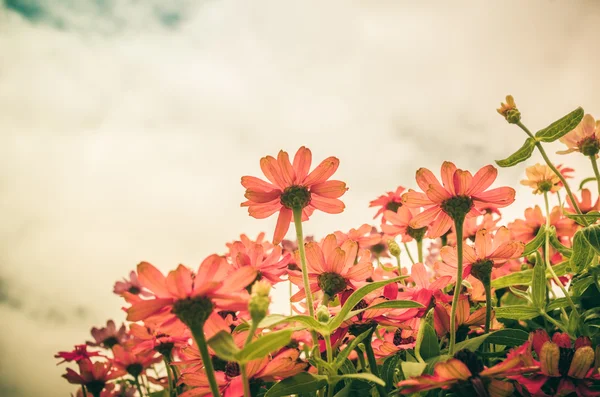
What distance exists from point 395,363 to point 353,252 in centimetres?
27

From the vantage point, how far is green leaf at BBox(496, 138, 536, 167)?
1.26 meters

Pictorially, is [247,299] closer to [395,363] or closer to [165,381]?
[395,363]

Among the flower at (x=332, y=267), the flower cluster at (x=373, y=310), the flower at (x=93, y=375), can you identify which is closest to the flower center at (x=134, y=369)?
the flower at (x=93, y=375)

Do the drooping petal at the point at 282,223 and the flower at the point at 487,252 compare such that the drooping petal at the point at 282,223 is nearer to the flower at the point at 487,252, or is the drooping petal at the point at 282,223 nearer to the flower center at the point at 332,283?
the flower center at the point at 332,283

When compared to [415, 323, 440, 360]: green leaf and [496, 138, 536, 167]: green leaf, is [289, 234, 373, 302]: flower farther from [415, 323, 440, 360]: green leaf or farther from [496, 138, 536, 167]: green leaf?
[496, 138, 536, 167]: green leaf

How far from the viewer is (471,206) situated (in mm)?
1037

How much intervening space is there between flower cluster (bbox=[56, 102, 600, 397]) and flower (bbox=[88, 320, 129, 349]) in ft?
3.58

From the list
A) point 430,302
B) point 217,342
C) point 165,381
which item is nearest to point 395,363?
point 430,302

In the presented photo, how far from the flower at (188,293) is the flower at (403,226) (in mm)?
1100

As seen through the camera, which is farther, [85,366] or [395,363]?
[85,366]

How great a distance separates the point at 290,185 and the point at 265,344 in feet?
1.51

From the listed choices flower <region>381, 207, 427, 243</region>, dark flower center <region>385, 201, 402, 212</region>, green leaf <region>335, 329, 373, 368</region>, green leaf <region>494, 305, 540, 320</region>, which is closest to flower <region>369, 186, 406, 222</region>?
dark flower center <region>385, 201, 402, 212</region>

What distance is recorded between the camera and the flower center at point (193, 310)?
2.30 ft

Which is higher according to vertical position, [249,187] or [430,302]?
[249,187]
